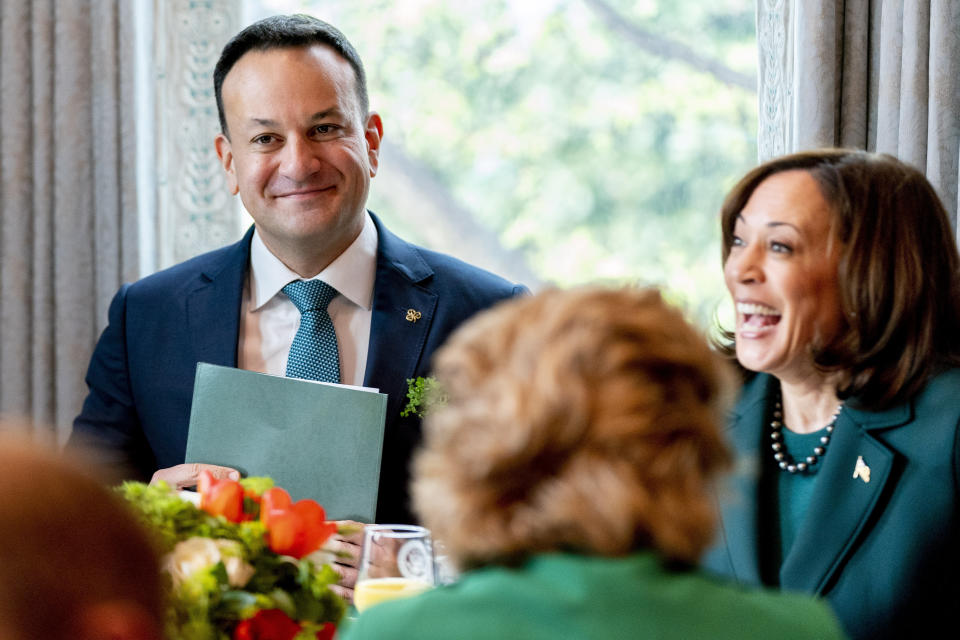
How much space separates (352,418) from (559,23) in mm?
1803

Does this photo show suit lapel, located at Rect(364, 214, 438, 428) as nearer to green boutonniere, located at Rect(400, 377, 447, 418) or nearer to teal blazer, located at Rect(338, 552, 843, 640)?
green boutonniere, located at Rect(400, 377, 447, 418)

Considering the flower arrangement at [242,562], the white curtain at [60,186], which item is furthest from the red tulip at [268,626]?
the white curtain at [60,186]

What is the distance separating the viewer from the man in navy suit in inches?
85.0

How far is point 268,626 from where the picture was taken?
108cm

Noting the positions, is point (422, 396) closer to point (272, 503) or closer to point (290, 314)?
point (290, 314)

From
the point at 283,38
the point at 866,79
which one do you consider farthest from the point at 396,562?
the point at 866,79

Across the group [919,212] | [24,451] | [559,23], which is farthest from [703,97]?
[24,451]

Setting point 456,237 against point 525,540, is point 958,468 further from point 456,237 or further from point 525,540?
point 456,237

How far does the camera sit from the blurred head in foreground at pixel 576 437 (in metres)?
0.73

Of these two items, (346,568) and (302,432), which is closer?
(346,568)

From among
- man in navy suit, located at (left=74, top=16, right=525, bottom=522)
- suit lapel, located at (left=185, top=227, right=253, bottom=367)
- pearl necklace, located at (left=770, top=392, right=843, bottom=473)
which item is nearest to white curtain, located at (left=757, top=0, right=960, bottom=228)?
pearl necklace, located at (left=770, top=392, right=843, bottom=473)

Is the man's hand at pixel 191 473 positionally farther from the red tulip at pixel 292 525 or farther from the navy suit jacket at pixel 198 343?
the red tulip at pixel 292 525

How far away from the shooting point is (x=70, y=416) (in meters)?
2.83

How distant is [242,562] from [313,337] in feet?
3.62
